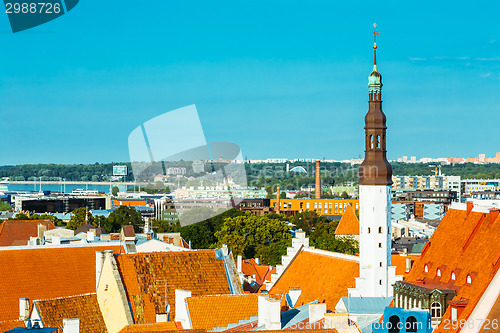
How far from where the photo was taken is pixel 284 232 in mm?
82750

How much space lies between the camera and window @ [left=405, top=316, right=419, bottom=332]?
69.4 feet

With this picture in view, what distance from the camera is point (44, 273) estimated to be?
1462 inches

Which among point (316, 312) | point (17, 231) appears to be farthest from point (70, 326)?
point (17, 231)

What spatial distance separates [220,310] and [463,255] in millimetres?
9803

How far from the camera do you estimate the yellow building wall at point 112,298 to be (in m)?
30.9

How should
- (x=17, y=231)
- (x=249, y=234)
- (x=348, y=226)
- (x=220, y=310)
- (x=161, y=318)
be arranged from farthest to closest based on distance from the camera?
(x=249, y=234) < (x=348, y=226) < (x=17, y=231) < (x=161, y=318) < (x=220, y=310)

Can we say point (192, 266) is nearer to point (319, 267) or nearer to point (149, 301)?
point (149, 301)

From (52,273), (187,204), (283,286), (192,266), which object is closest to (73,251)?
(52,273)

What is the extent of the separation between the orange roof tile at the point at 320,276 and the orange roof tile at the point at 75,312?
857 centimetres

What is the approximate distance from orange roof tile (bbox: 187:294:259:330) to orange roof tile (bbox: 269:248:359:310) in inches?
318

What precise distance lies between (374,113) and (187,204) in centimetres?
9107

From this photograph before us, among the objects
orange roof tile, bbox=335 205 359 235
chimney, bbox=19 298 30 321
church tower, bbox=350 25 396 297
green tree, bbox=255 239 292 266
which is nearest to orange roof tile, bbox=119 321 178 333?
chimney, bbox=19 298 30 321

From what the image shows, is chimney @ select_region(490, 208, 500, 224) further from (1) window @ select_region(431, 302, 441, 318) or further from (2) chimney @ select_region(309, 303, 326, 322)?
(2) chimney @ select_region(309, 303, 326, 322)

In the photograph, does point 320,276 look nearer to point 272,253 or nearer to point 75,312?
point 75,312
